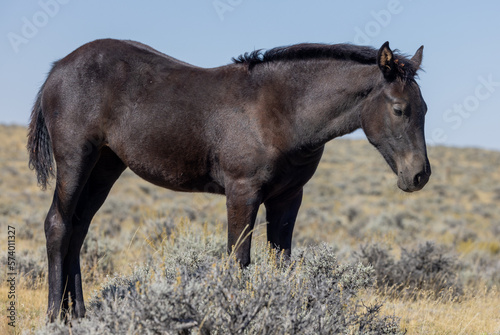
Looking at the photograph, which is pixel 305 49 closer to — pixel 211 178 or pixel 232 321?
pixel 211 178

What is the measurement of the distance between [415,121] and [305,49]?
1.20m

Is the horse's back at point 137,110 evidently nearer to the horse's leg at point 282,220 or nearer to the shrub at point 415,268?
the horse's leg at point 282,220

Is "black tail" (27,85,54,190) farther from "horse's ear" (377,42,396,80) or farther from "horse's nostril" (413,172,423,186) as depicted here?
"horse's nostril" (413,172,423,186)

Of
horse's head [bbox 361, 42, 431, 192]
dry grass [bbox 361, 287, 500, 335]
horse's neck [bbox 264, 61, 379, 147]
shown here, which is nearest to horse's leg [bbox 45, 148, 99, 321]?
horse's neck [bbox 264, 61, 379, 147]

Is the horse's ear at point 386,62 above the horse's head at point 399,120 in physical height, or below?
above

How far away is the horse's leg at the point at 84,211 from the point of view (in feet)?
16.1

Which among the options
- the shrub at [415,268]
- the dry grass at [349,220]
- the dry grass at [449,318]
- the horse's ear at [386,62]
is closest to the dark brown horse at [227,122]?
the horse's ear at [386,62]

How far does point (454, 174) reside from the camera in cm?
3988

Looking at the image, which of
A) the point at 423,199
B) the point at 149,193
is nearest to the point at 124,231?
the point at 149,193

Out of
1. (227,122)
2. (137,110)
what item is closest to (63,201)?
(137,110)

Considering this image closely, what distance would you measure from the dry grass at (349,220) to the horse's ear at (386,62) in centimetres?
104

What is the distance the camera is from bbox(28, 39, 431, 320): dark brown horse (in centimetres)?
420

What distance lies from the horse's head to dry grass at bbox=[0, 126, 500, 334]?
20.8 inches

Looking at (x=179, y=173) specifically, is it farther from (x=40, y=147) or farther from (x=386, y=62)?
(x=386, y=62)
